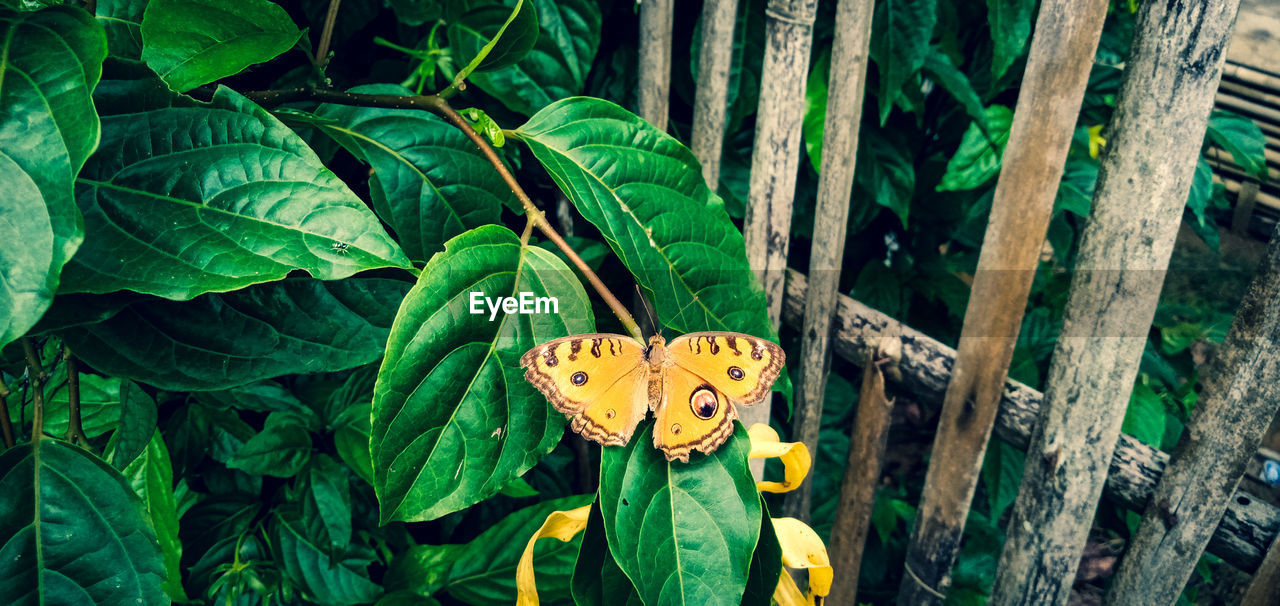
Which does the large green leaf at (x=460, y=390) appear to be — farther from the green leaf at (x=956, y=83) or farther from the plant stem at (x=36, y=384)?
the green leaf at (x=956, y=83)

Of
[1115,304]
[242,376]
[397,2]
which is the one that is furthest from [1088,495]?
[397,2]

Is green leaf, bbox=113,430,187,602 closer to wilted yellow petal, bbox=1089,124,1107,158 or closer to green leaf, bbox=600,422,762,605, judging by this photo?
green leaf, bbox=600,422,762,605

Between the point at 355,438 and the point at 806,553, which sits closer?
the point at 806,553

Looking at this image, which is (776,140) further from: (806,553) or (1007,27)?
(806,553)

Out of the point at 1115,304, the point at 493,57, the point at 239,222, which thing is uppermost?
the point at 493,57

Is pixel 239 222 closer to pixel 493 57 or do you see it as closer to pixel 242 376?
pixel 242 376

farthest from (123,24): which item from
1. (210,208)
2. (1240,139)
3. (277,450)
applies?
(1240,139)
